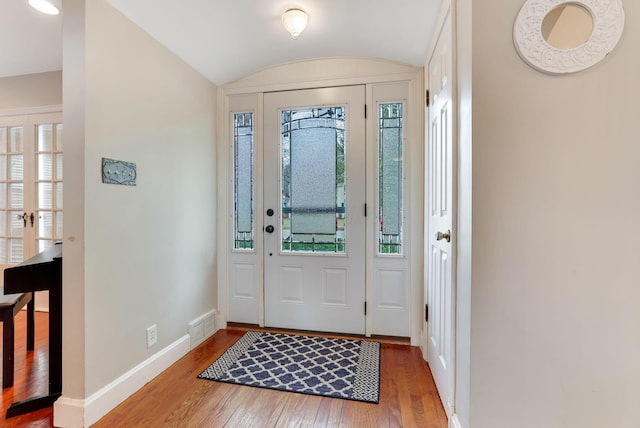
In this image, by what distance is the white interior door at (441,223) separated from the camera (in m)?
1.50

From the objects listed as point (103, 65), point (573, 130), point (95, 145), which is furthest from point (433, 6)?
point (95, 145)

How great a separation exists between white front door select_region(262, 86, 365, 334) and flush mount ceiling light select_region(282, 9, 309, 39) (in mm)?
708

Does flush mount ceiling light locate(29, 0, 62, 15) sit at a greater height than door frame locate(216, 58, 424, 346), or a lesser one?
greater

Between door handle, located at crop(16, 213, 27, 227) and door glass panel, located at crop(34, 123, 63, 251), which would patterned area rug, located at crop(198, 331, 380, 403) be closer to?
door glass panel, located at crop(34, 123, 63, 251)

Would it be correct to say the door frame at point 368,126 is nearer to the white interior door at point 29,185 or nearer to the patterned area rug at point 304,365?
the patterned area rug at point 304,365

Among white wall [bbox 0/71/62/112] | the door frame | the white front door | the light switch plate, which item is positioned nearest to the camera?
the light switch plate

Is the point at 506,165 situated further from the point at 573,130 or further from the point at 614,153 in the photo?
the point at 614,153

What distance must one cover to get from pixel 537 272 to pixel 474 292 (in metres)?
0.24

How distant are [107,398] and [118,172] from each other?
1.23m

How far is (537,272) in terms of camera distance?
115 centimetres

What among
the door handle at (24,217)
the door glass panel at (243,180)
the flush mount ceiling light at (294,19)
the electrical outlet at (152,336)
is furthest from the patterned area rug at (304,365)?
the door handle at (24,217)

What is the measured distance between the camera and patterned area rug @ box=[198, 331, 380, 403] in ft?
5.93

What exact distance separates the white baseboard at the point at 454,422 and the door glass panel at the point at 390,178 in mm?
1201

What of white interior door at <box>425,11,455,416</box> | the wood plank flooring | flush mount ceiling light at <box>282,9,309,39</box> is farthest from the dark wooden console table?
white interior door at <box>425,11,455,416</box>
